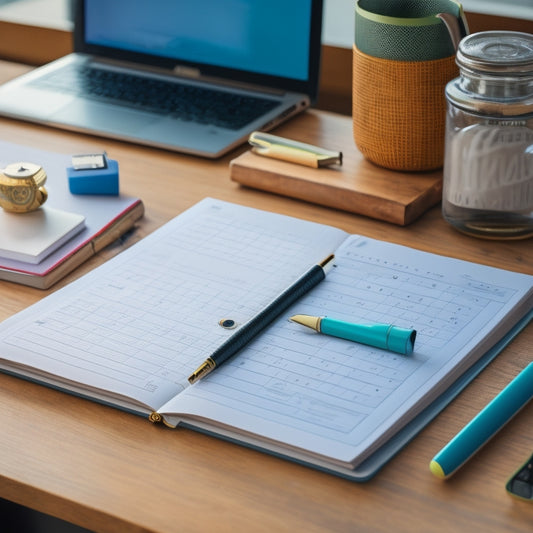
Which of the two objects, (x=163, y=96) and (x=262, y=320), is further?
(x=163, y=96)

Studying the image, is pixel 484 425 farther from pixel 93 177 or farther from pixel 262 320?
pixel 93 177

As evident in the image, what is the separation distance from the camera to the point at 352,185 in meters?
1.10

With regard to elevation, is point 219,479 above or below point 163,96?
below

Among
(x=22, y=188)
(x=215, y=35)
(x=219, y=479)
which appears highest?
(x=215, y=35)

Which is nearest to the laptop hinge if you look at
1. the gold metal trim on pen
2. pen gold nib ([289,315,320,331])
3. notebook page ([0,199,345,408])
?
the gold metal trim on pen

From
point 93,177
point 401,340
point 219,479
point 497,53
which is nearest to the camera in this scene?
point 219,479

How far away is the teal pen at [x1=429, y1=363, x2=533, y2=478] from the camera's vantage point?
2.29 ft

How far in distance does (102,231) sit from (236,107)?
37cm

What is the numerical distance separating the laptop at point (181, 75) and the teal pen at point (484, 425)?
1.91 ft

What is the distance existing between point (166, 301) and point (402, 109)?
1.27 feet

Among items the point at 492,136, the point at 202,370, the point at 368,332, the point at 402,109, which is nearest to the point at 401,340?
the point at 368,332

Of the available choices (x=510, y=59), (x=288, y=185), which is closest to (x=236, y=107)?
(x=288, y=185)

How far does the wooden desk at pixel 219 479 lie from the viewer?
2.18ft

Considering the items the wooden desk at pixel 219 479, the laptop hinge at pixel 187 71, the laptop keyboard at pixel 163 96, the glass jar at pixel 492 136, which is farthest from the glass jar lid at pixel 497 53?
the laptop hinge at pixel 187 71
